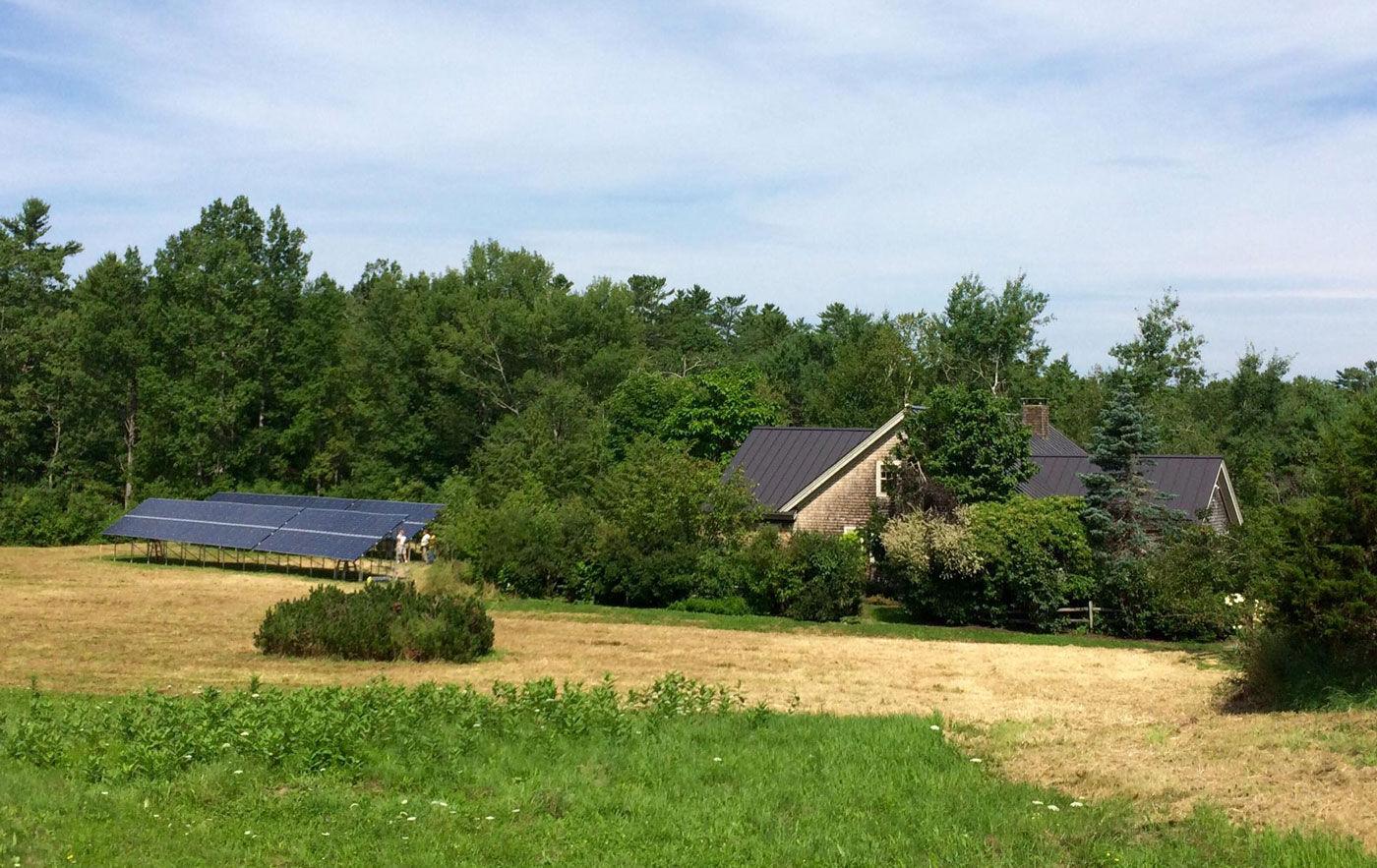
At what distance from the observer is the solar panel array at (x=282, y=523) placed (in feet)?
133

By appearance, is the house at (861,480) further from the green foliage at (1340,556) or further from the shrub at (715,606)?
the green foliage at (1340,556)

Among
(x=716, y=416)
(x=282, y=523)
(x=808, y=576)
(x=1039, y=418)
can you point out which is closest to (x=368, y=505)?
(x=282, y=523)

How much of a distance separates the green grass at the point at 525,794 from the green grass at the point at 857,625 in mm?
15327

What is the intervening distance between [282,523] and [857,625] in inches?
892

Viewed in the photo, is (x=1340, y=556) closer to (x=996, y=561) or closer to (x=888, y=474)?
(x=996, y=561)

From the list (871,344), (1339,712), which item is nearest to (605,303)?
(871,344)

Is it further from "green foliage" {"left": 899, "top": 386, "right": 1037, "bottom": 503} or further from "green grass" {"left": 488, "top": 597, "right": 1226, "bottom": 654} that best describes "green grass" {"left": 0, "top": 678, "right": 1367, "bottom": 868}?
"green foliage" {"left": 899, "top": 386, "right": 1037, "bottom": 503}

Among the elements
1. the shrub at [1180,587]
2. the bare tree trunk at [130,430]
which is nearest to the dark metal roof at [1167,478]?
the shrub at [1180,587]

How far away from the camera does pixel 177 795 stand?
33.4 ft

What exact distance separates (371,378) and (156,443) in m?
12.1

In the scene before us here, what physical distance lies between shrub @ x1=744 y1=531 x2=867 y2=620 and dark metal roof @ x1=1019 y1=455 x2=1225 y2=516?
675cm

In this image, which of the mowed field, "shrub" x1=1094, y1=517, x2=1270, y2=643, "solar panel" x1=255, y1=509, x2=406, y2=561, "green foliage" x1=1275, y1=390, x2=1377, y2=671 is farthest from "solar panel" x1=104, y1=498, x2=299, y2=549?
"green foliage" x1=1275, y1=390, x2=1377, y2=671

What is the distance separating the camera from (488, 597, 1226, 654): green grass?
28.2 metres

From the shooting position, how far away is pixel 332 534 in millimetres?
41219
